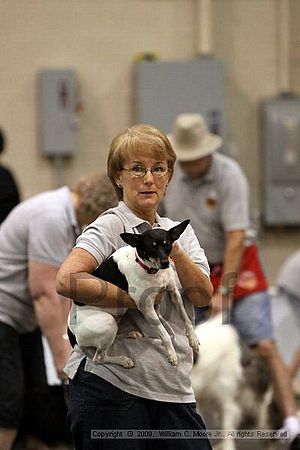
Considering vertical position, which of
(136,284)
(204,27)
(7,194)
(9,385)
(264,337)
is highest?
(204,27)

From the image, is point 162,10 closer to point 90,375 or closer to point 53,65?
point 53,65

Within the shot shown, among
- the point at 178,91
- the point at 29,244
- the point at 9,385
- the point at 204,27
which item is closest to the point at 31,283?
the point at 29,244

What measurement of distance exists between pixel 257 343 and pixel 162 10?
411 centimetres

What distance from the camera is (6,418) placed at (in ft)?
14.6

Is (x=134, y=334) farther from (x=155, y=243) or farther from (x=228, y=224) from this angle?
(x=228, y=224)

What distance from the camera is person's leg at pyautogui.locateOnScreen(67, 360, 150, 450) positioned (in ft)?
9.00

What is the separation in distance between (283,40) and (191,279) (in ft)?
23.6

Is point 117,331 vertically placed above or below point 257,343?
above

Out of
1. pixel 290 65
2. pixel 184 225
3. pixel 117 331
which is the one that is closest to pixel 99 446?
pixel 117 331

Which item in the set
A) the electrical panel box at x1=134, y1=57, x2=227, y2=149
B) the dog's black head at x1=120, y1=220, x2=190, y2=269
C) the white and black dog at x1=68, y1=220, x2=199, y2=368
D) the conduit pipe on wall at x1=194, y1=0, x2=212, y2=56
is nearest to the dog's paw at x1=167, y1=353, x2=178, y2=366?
the white and black dog at x1=68, y1=220, x2=199, y2=368

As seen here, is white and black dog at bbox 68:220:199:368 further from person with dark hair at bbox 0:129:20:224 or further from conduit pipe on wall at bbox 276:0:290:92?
conduit pipe on wall at bbox 276:0:290:92

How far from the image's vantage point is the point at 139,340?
273 centimetres

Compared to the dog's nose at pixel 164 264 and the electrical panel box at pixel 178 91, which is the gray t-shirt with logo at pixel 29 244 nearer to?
the dog's nose at pixel 164 264

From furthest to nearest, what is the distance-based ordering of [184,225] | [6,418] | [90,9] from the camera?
[90,9], [6,418], [184,225]
